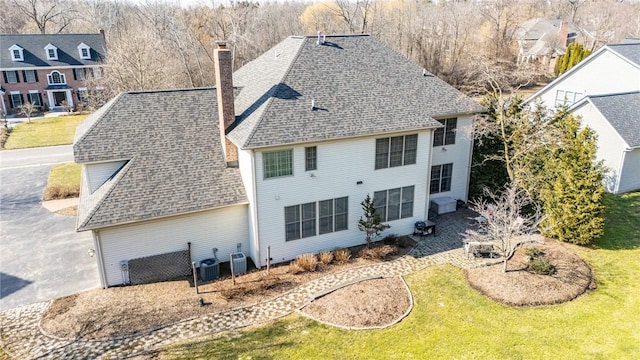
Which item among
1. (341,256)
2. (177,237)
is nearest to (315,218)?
(341,256)

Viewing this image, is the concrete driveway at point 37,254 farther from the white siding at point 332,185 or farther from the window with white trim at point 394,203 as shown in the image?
the window with white trim at point 394,203

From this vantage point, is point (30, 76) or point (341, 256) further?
point (30, 76)

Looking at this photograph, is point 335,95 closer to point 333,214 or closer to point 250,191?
point 333,214

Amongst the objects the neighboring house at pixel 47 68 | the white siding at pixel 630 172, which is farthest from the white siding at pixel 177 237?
the neighboring house at pixel 47 68

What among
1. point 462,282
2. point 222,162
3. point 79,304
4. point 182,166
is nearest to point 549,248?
point 462,282

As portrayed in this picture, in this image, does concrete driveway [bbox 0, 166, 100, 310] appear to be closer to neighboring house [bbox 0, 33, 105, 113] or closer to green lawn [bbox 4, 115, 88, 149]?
green lawn [bbox 4, 115, 88, 149]

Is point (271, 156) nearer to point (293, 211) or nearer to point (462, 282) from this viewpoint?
point (293, 211)

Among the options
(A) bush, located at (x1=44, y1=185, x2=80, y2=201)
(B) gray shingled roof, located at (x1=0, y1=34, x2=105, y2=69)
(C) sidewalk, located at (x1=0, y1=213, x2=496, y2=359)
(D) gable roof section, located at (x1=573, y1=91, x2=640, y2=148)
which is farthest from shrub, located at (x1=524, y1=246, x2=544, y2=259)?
(B) gray shingled roof, located at (x1=0, y1=34, x2=105, y2=69)
